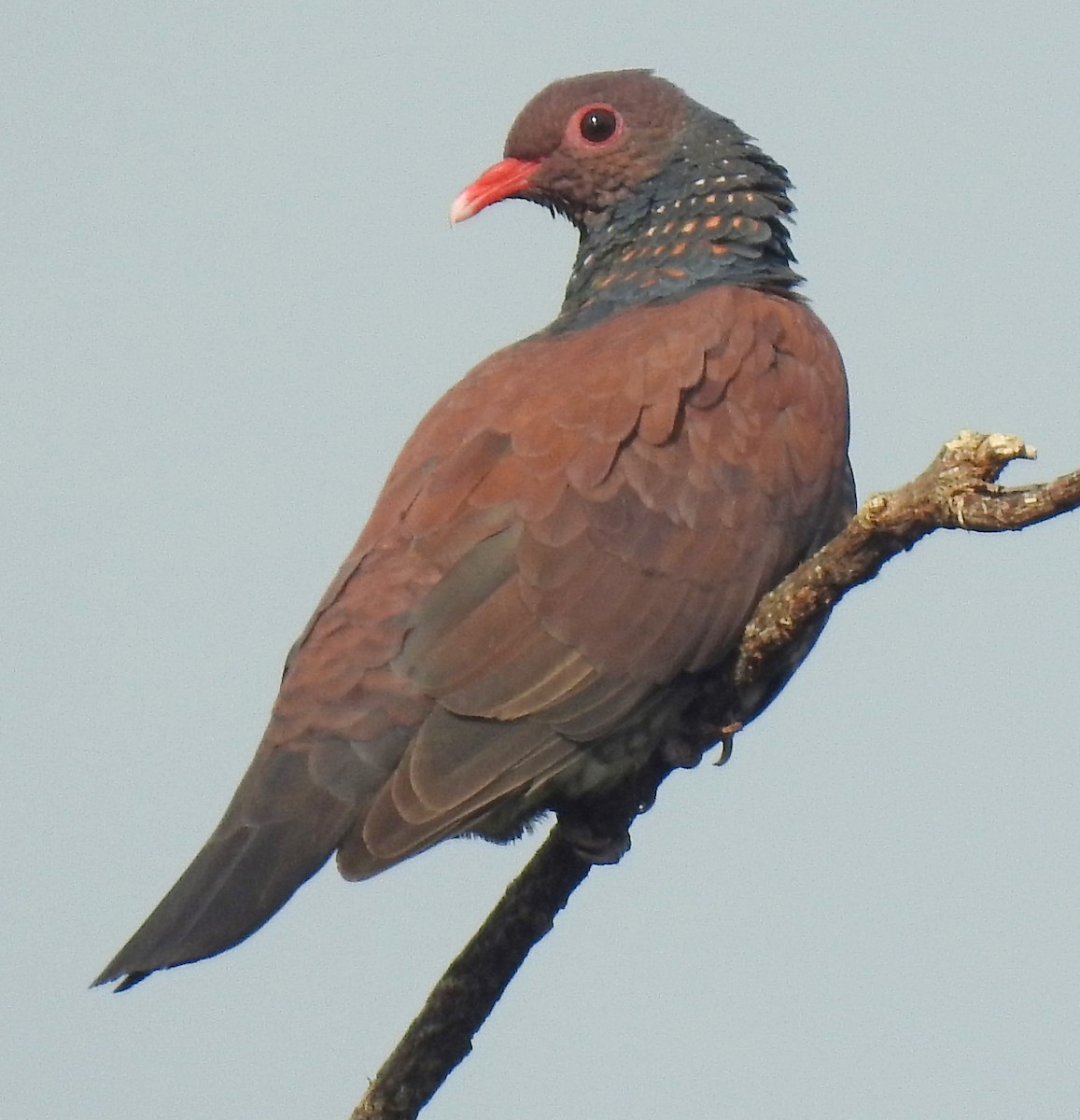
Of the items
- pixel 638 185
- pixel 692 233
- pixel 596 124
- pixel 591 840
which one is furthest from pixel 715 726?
pixel 596 124

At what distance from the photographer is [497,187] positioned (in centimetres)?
621

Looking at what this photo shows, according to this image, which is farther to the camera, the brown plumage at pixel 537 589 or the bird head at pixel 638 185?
the bird head at pixel 638 185

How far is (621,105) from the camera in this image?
6070mm

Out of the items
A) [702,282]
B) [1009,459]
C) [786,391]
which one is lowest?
[1009,459]

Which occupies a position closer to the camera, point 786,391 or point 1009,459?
point 1009,459

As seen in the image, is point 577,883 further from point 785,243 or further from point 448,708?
point 785,243

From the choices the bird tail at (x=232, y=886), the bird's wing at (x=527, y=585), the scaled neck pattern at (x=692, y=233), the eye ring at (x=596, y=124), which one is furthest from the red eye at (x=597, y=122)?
the bird tail at (x=232, y=886)

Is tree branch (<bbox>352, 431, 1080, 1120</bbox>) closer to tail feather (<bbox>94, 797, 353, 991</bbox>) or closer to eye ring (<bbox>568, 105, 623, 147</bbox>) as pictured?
tail feather (<bbox>94, 797, 353, 991</bbox>)

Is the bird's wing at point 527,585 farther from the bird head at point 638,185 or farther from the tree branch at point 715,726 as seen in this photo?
the bird head at point 638,185

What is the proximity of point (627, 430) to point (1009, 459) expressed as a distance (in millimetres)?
1197

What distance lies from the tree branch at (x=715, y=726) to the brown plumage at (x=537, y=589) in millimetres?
132

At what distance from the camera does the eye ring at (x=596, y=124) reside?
607 centimetres

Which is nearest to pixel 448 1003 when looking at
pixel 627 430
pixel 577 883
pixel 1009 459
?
pixel 577 883

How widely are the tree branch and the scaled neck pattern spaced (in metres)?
1.22
